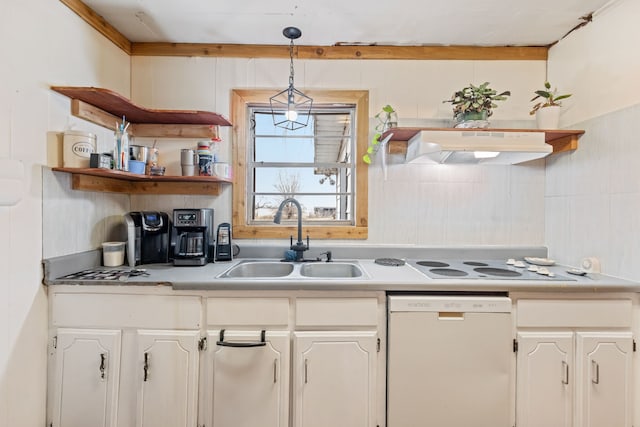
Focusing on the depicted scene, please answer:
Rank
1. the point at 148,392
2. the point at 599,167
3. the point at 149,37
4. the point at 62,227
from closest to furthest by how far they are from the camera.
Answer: the point at 148,392 → the point at 62,227 → the point at 599,167 → the point at 149,37

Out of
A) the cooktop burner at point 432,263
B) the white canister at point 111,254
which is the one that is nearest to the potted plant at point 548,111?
the cooktop burner at point 432,263

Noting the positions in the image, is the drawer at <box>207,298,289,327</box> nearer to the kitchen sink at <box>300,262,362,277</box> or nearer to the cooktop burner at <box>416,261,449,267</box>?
the kitchen sink at <box>300,262,362,277</box>

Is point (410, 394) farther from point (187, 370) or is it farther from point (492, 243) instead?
point (492, 243)

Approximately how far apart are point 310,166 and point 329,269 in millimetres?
780

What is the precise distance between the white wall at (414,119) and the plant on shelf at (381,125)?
2.4 inches

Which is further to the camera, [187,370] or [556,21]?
[556,21]

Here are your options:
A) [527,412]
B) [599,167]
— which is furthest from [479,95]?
[527,412]

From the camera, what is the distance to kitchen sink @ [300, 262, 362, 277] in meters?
1.90

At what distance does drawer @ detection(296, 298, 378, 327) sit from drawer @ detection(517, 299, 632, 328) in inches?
29.8

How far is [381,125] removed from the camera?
2066 mm

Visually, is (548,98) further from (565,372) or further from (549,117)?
(565,372)

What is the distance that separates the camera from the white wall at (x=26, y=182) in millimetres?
1255

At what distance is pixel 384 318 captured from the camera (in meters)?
1.46

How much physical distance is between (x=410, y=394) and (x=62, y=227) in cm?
198
